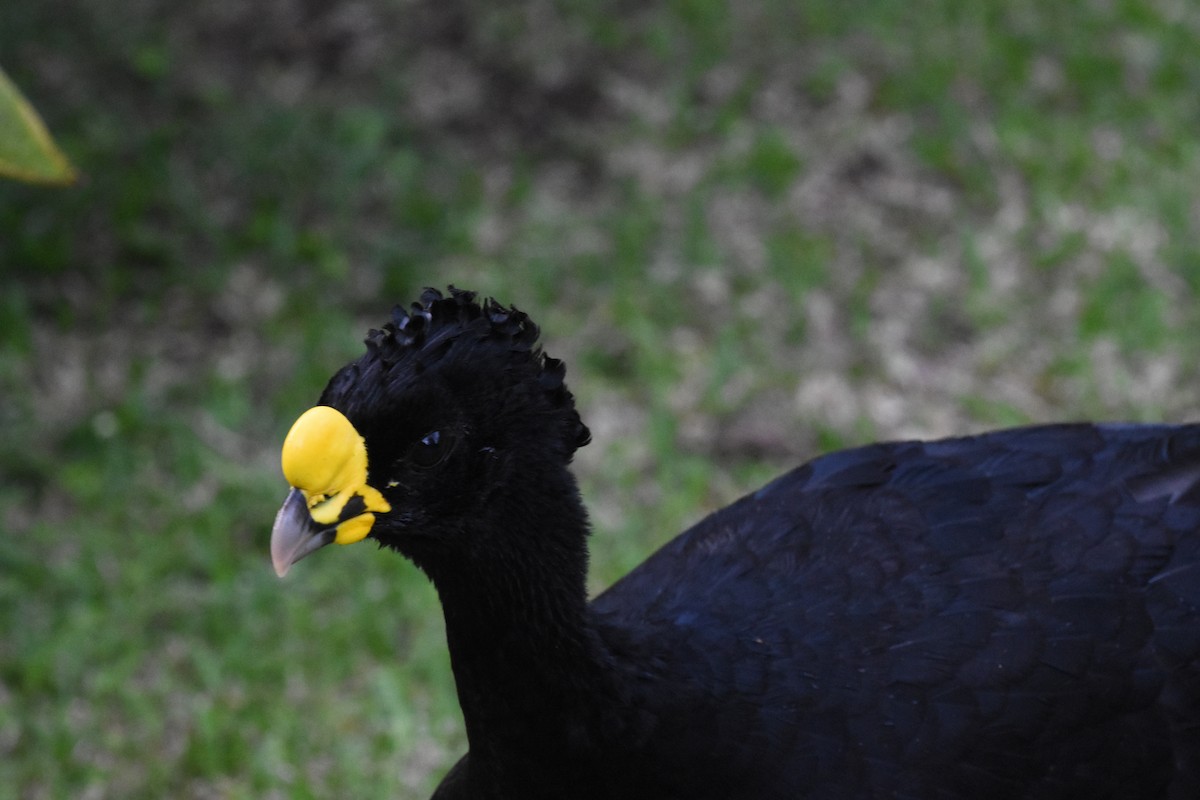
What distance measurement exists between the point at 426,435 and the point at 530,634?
1.52 feet

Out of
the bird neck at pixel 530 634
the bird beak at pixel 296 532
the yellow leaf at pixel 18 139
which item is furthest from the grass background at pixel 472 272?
the yellow leaf at pixel 18 139

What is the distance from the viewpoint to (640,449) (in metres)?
5.62

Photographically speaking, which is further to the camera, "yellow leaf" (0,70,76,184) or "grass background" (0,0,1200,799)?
"grass background" (0,0,1200,799)

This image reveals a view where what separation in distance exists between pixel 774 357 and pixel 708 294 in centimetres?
47

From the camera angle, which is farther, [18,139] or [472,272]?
[472,272]

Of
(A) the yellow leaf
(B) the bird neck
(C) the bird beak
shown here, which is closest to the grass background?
(B) the bird neck

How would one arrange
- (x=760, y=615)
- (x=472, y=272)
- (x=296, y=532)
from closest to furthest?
(x=296, y=532) < (x=760, y=615) < (x=472, y=272)

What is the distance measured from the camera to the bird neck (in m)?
2.84

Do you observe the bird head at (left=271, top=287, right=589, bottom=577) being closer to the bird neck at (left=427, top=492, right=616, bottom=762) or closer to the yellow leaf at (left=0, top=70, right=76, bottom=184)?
the bird neck at (left=427, top=492, right=616, bottom=762)

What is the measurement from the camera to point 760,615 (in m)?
3.16

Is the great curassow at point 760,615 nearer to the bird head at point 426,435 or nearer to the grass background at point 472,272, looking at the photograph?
the bird head at point 426,435

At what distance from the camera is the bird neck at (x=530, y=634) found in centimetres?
284

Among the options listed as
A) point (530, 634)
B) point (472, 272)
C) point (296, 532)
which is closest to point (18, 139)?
point (296, 532)

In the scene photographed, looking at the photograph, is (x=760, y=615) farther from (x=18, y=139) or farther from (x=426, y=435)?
(x=18, y=139)
